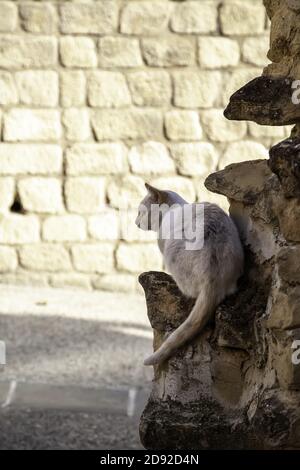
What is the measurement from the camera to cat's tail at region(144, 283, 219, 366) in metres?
2.36

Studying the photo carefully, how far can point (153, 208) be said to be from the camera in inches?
114

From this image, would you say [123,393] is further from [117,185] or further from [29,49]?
[29,49]

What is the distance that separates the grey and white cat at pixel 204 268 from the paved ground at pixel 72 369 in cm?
201

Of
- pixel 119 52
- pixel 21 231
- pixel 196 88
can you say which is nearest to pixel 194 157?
pixel 196 88

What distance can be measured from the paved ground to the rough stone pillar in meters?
1.95

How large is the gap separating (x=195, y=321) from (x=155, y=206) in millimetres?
Result: 629

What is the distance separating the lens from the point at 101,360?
5.47m

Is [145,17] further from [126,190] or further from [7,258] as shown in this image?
[7,258]

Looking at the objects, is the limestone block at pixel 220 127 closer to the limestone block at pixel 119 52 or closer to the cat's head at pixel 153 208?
the limestone block at pixel 119 52

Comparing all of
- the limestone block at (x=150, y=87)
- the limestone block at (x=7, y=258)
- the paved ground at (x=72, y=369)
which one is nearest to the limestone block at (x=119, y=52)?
the limestone block at (x=150, y=87)

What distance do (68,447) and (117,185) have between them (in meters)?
3.19

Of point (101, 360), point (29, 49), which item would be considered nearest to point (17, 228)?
point (29, 49)

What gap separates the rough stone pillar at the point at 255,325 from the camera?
217cm

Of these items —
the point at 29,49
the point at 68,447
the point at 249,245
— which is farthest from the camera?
the point at 29,49
